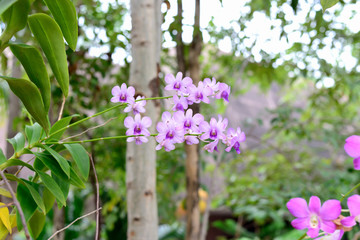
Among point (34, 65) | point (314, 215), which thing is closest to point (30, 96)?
point (34, 65)

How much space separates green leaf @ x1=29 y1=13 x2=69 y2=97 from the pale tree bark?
390mm

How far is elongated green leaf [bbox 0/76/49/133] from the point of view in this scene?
0.50 m

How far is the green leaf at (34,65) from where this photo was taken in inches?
20.5

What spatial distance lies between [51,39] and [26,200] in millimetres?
230

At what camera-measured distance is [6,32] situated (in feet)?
1.73

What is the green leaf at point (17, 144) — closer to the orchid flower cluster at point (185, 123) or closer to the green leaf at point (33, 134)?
the green leaf at point (33, 134)

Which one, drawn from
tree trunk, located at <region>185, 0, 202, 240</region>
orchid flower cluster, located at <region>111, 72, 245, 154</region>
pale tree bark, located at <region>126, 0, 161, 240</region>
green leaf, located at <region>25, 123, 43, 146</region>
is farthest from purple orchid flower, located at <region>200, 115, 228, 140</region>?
tree trunk, located at <region>185, 0, 202, 240</region>

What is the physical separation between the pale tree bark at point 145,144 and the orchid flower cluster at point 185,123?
387 millimetres

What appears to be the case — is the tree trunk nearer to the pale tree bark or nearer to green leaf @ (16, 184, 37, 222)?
the pale tree bark

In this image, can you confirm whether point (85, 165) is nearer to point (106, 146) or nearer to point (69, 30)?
point (69, 30)

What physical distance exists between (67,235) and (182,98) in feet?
5.76

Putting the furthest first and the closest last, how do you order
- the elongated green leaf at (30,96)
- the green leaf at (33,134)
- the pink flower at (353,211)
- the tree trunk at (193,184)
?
the tree trunk at (193,184), the green leaf at (33,134), the elongated green leaf at (30,96), the pink flower at (353,211)

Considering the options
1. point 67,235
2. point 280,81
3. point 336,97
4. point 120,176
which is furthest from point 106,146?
point 336,97

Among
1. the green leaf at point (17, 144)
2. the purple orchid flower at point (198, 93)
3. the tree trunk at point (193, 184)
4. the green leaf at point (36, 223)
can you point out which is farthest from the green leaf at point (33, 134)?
the tree trunk at point (193, 184)
